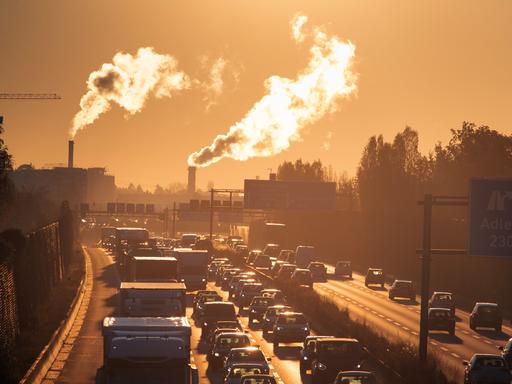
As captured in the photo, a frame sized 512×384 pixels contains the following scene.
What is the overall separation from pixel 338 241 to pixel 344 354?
12469 centimetres

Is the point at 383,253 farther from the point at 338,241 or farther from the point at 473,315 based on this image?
the point at 473,315

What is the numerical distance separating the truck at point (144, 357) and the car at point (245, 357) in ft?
44.2

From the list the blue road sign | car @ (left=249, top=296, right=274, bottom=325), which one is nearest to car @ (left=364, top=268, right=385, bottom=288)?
car @ (left=249, top=296, right=274, bottom=325)

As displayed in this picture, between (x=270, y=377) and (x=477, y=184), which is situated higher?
(x=477, y=184)

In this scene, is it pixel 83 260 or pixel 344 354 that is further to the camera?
pixel 83 260

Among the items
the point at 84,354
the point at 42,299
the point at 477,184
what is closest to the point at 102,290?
the point at 42,299

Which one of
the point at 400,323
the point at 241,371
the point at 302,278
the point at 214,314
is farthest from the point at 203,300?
the point at 241,371

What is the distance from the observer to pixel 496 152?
428 feet

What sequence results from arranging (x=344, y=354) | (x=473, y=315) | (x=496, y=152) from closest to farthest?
(x=344, y=354)
(x=473, y=315)
(x=496, y=152)

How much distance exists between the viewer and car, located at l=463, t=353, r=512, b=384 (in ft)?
124

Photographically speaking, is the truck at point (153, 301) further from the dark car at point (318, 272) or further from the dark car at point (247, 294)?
the dark car at point (318, 272)

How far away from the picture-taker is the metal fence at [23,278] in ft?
161

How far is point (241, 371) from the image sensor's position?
116ft

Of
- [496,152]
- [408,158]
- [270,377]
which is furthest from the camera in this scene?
[408,158]
